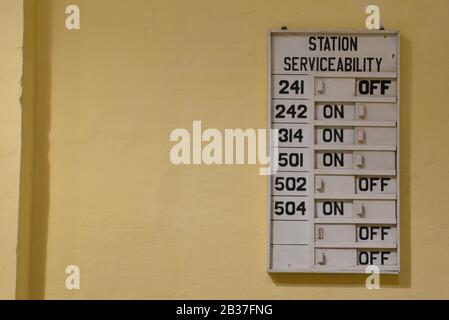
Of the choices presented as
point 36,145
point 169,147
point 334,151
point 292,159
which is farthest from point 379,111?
point 36,145

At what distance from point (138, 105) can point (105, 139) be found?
131 mm

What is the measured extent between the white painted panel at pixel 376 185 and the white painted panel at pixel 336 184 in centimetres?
2

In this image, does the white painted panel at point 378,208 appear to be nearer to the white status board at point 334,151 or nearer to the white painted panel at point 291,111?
the white status board at point 334,151

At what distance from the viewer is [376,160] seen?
1679 millimetres

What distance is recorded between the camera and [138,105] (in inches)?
67.0

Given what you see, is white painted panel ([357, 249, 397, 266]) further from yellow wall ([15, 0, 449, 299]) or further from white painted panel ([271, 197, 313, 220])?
white painted panel ([271, 197, 313, 220])

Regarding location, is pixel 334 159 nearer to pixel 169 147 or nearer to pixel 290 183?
pixel 290 183

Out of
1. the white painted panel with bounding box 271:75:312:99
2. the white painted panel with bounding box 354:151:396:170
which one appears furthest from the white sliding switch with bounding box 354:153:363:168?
the white painted panel with bounding box 271:75:312:99

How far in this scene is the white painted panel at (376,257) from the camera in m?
1.66

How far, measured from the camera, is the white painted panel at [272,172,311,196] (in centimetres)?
167

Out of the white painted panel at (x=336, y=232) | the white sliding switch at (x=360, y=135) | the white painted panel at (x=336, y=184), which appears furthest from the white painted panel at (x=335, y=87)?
the white painted panel at (x=336, y=232)

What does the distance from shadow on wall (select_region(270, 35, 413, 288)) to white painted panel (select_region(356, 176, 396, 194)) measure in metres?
0.04
